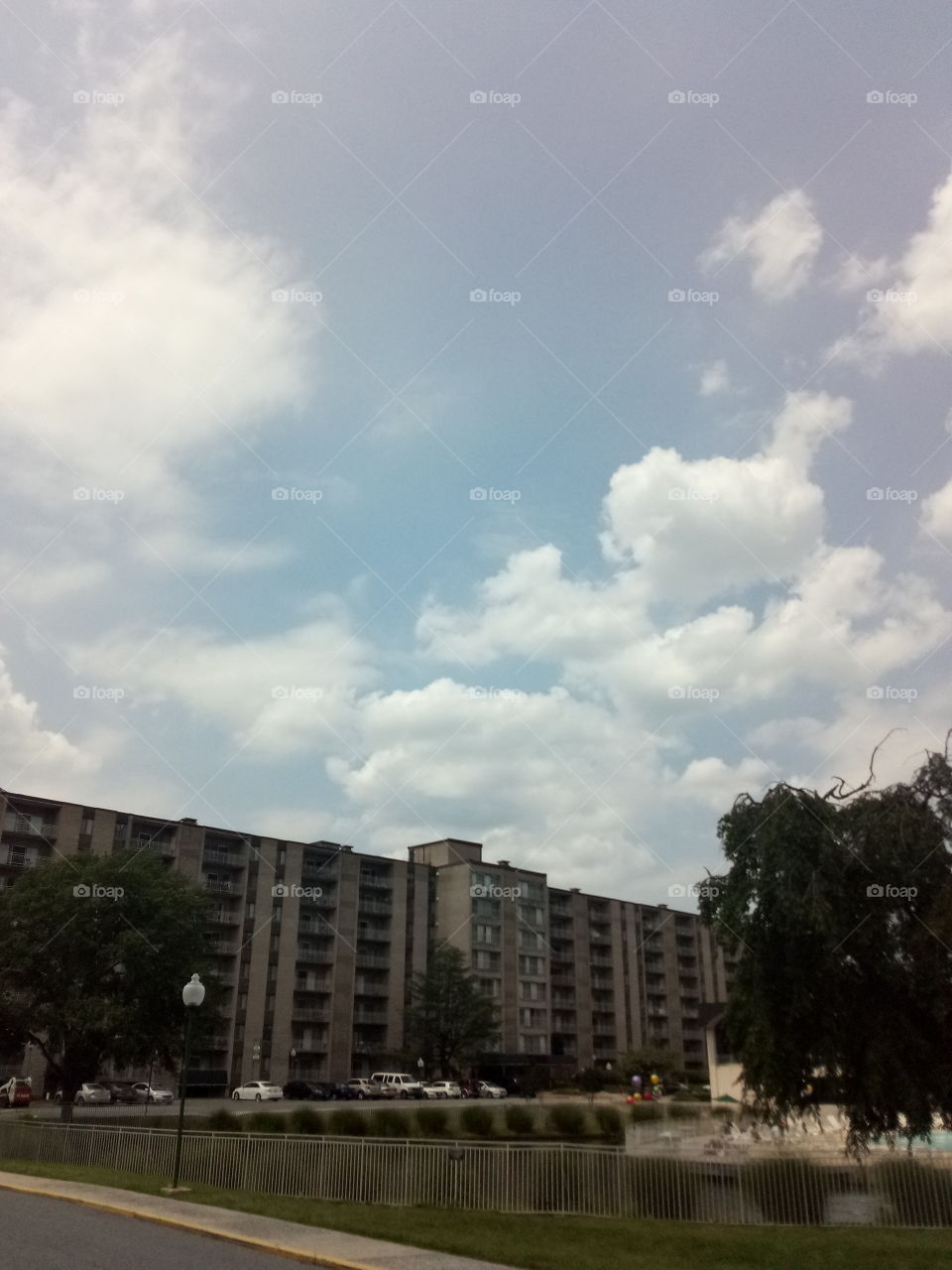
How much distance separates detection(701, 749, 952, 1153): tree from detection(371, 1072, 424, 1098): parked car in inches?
2058

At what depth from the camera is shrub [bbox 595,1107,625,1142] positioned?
137 feet

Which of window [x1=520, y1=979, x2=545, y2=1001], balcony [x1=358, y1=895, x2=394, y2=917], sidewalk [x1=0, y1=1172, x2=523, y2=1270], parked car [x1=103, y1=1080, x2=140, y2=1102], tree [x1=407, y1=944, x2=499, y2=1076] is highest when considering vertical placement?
balcony [x1=358, y1=895, x2=394, y2=917]

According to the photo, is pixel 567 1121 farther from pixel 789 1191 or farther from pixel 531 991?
pixel 531 991

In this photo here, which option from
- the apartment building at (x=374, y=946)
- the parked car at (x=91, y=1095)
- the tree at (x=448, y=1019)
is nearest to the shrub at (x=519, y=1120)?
the parked car at (x=91, y=1095)

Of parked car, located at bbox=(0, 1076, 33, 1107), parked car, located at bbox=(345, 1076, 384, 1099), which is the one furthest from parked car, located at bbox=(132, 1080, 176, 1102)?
parked car, located at bbox=(345, 1076, 384, 1099)

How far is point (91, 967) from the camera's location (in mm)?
37250

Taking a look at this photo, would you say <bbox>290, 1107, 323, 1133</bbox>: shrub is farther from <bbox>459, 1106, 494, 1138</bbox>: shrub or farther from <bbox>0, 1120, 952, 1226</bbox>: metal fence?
<bbox>0, 1120, 952, 1226</bbox>: metal fence

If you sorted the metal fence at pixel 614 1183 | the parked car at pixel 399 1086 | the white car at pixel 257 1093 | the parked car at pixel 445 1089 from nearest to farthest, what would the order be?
the metal fence at pixel 614 1183
the white car at pixel 257 1093
the parked car at pixel 399 1086
the parked car at pixel 445 1089

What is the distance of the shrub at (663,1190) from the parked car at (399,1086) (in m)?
57.2

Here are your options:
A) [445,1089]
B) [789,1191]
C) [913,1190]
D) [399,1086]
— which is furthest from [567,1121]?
[399,1086]

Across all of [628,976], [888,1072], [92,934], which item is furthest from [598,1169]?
[628,976]

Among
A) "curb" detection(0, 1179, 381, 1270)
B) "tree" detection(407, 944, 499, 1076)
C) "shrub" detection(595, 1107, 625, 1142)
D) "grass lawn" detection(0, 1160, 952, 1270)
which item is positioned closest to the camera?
"curb" detection(0, 1179, 381, 1270)

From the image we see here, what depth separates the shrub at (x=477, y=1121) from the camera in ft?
131

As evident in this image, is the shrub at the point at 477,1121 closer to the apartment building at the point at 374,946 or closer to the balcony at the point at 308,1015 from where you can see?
the apartment building at the point at 374,946
